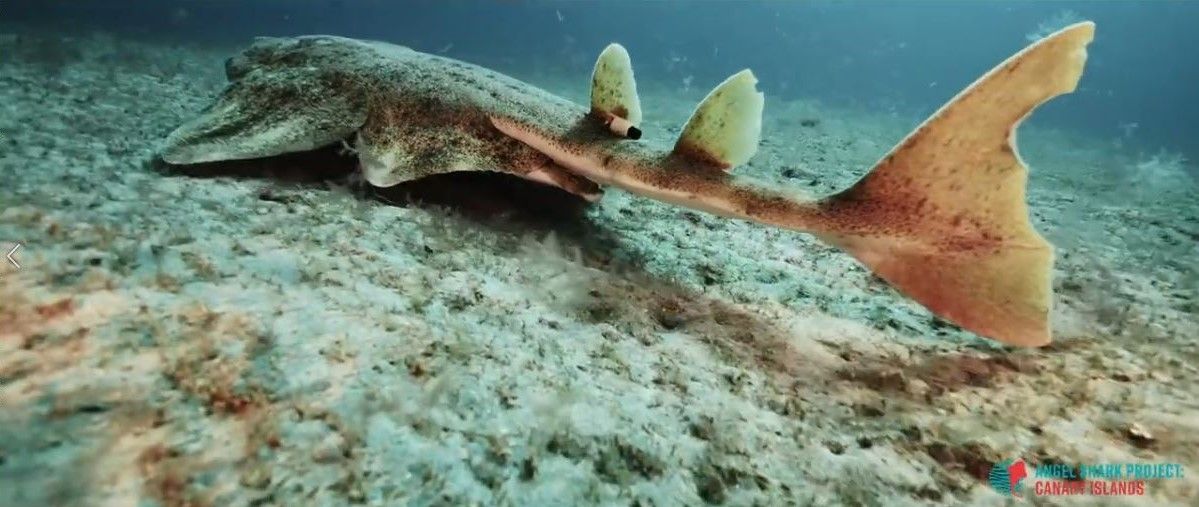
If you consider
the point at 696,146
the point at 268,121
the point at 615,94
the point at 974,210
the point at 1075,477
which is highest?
the point at 615,94

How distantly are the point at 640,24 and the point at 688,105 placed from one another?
210ft

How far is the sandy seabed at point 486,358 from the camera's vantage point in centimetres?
147

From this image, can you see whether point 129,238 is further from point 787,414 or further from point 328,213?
point 787,414

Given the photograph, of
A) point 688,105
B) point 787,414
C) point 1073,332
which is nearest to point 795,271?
point 1073,332

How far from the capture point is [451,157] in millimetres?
3609

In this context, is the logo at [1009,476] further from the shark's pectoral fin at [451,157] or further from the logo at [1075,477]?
the shark's pectoral fin at [451,157]

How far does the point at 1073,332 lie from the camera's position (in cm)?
293

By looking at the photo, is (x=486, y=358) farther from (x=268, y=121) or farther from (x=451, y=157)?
(x=268, y=121)

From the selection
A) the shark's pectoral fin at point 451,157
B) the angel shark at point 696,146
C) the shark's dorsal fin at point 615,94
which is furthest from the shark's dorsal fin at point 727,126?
the shark's pectoral fin at point 451,157

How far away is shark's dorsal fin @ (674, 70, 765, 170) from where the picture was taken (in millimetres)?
3043

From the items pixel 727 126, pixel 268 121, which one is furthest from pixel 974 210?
pixel 268 121

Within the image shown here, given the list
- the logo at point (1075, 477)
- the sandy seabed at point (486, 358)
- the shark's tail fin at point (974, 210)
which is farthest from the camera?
the shark's tail fin at point (974, 210)

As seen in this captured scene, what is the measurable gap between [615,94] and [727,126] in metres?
0.79

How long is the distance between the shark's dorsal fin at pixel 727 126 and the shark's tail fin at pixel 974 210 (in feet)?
2.08
